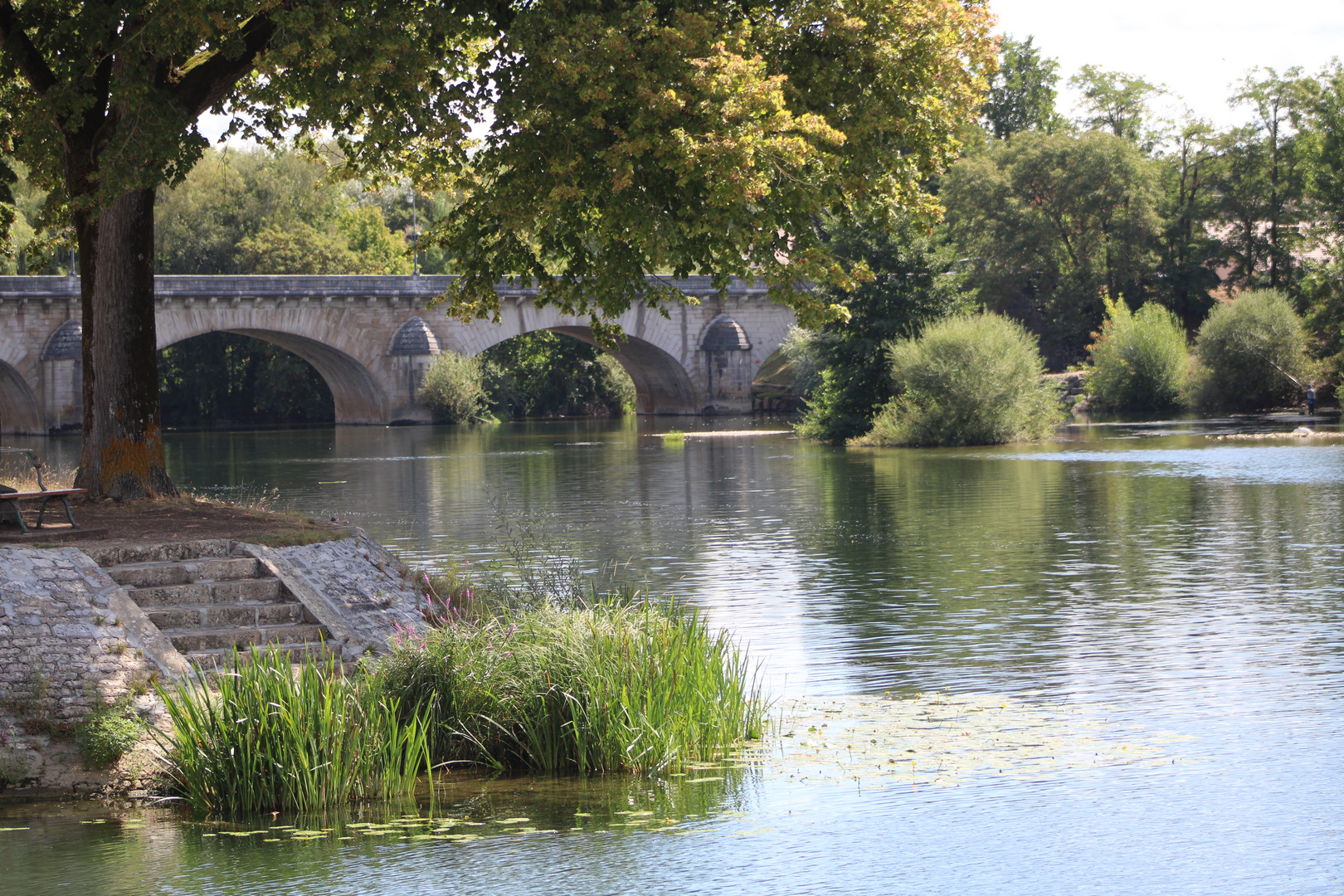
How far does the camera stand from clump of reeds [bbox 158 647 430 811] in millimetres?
8922

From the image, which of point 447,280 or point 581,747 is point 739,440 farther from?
point 581,747

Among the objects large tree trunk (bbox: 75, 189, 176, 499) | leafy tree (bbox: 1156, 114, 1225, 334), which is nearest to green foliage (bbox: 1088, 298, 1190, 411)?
leafy tree (bbox: 1156, 114, 1225, 334)

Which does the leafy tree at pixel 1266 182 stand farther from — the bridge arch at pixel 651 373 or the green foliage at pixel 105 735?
the green foliage at pixel 105 735

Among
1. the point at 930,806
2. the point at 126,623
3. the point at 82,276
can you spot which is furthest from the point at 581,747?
the point at 82,276

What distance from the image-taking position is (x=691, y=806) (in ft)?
29.3

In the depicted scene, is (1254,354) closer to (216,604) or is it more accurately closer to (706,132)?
(706,132)

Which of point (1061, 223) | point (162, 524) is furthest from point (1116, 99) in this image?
point (162, 524)

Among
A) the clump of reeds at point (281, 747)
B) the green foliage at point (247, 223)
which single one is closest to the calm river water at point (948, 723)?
the clump of reeds at point (281, 747)

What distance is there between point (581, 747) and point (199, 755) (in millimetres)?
2262

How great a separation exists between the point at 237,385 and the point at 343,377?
7.43 meters

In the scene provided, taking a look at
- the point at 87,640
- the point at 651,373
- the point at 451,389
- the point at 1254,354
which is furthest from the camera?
the point at 651,373

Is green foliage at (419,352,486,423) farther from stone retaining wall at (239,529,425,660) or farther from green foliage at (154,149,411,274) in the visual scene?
stone retaining wall at (239,529,425,660)

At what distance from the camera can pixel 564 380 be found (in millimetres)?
79375

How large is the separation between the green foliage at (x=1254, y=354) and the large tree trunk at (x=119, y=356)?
4802 cm
